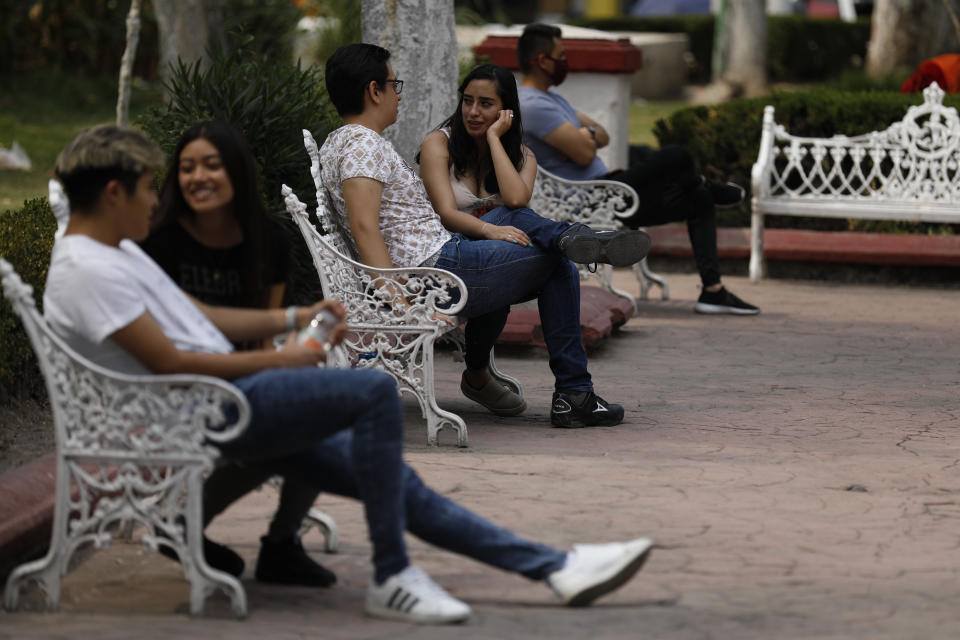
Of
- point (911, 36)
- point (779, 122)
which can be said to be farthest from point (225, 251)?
point (911, 36)

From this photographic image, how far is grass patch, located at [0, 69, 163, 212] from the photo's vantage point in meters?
15.1

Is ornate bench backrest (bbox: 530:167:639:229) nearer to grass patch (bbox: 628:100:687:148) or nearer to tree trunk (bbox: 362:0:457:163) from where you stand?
tree trunk (bbox: 362:0:457:163)

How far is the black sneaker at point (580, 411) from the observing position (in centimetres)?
586

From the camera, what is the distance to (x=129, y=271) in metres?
3.60

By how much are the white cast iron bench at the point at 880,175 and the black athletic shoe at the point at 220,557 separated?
6.42 m

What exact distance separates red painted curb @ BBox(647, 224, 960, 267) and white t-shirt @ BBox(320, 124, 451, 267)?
4.88 meters

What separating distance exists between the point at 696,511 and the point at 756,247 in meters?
5.51

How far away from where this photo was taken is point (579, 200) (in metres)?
8.23

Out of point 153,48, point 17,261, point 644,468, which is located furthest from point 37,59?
point 644,468

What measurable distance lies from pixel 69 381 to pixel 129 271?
0.34 meters

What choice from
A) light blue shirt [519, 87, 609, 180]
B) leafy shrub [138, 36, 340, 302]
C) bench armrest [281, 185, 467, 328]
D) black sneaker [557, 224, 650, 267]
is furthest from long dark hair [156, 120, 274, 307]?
light blue shirt [519, 87, 609, 180]

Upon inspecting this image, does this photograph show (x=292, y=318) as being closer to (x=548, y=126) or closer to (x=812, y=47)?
(x=548, y=126)

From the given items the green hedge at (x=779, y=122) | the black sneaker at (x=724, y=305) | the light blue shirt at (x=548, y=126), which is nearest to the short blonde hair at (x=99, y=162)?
the light blue shirt at (x=548, y=126)

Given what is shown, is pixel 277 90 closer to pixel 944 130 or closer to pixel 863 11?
pixel 944 130
